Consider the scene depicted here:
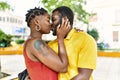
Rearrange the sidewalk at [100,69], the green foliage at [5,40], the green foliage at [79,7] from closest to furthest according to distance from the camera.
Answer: the sidewalk at [100,69], the green foliage at [79,7], the green foliage at [5,40]

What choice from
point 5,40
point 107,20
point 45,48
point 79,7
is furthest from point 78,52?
point 5,40

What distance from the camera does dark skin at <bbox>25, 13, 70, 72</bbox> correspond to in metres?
1.07

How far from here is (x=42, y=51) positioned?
1077 millimetres

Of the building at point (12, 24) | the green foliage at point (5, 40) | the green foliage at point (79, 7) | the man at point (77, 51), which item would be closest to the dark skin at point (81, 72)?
the man at point (77, 51)

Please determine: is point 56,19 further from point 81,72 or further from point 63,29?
point 81,72

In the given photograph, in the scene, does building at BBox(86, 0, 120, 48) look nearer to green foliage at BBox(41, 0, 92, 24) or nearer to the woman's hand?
green foliage at BBox(41, 0, 92, 24)

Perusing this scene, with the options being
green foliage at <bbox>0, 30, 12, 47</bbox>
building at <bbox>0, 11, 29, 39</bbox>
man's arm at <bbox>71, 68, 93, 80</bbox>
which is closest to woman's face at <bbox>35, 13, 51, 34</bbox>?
man's arm at <bbox>71, 68, 93, 80</bbox>

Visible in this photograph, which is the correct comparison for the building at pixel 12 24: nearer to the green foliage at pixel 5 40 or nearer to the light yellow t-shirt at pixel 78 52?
the green foliage at pixel 5 40

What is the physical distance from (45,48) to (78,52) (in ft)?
0.41

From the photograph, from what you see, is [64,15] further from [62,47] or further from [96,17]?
[96,17]

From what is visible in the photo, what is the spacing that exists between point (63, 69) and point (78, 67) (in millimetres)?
59

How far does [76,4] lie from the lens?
24.8ft

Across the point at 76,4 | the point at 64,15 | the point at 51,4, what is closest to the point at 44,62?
the point at 64,15

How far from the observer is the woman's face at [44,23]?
111 centimetres
